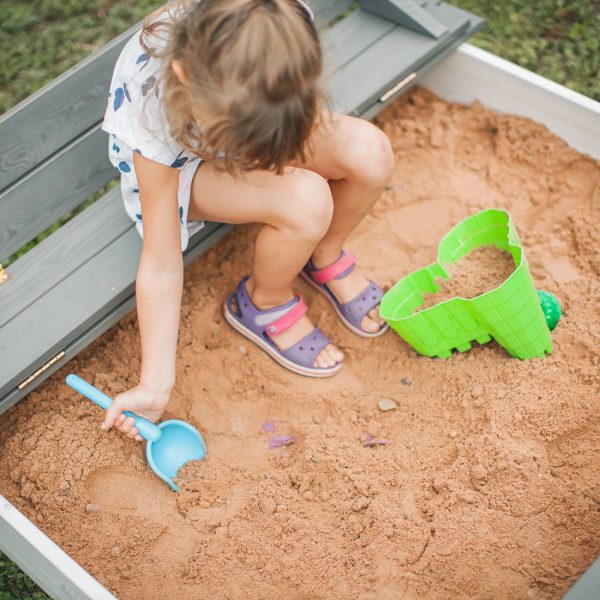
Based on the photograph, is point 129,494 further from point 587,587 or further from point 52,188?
point 587,587

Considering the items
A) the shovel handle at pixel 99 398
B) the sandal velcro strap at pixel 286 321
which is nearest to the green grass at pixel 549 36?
the sandal velcro strap at pixel 286 321

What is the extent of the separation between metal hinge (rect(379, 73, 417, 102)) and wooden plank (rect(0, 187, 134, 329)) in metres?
0.84

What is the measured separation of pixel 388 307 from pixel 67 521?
3.10ft

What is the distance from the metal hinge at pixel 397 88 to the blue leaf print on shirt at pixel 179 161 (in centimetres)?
86

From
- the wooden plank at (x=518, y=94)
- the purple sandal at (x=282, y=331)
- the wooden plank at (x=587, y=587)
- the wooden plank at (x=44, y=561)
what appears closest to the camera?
the wooden plank at (x=587, y=587)

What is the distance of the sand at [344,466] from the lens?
1664 millimetres

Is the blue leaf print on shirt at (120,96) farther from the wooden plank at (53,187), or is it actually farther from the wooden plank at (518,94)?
the wooden plank at (518,94)

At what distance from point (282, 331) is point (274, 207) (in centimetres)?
44

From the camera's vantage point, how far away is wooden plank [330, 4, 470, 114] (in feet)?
7.30

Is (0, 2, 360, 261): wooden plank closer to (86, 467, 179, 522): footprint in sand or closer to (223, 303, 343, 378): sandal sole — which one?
(223, 303, 343, 378): sandal sole

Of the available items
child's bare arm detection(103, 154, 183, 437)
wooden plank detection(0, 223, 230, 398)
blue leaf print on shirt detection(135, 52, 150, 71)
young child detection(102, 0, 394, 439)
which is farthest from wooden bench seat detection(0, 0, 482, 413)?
blue leaf print on shirt detection(135, 52, 150, 71)

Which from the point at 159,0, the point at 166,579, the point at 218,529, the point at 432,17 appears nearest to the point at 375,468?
the point at 218,529

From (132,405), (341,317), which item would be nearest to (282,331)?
(341,317)

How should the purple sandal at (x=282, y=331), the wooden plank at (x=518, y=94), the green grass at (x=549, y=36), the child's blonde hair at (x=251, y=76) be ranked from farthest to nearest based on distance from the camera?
the green grass at (x=549, y=36)
the wooden plank at (x=518, y=94)
the purple sandal at (x=282, y=331)
the child's blonde hair at (x=251, y=76)
